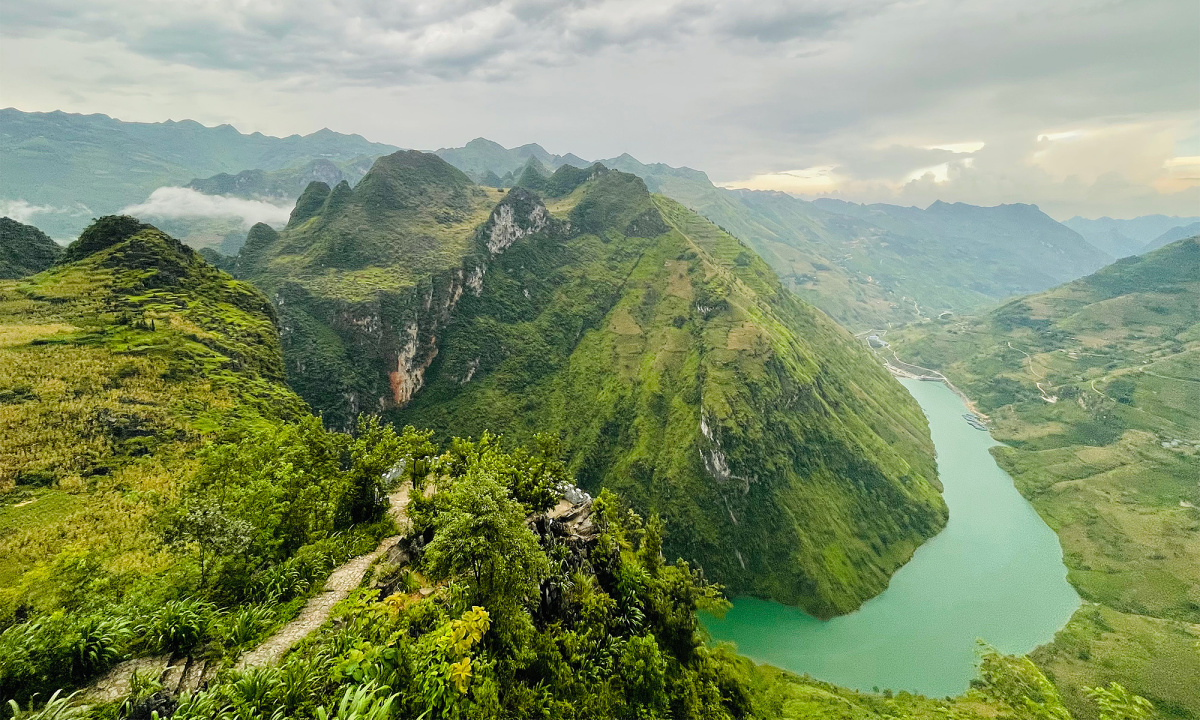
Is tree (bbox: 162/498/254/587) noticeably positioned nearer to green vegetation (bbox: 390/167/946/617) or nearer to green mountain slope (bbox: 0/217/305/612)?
green mountain slope (bbox: 0/217/305/612)

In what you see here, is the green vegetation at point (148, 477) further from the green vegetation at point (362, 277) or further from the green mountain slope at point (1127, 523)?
the green mountain slope at point (1127, 523)

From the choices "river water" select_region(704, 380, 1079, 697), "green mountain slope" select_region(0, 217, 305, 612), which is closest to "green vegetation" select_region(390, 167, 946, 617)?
"river water" select_region(704, 380, 1079, 697)

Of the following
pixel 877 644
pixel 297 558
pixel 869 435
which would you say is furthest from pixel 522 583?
pixel 869 435

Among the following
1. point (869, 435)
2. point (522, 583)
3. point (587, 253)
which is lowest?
point (869, 435)

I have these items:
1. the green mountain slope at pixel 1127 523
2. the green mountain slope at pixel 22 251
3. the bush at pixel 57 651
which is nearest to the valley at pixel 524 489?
the bush at pixel 57 651

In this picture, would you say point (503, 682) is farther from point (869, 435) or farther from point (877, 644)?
point (869, 435)
